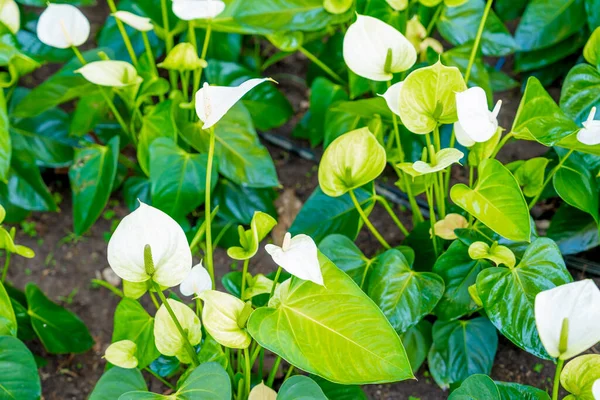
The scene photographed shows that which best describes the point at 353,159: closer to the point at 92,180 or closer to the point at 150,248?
the point at 150,248

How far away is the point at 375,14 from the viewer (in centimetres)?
139

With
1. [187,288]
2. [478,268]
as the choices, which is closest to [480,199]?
[478,268]

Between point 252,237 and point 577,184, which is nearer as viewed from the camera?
point 252,237

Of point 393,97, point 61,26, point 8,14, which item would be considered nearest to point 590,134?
point 393,97

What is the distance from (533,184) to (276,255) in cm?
56

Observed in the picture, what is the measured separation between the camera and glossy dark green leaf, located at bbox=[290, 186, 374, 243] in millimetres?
1346

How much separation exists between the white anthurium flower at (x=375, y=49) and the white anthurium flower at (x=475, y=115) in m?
0.16

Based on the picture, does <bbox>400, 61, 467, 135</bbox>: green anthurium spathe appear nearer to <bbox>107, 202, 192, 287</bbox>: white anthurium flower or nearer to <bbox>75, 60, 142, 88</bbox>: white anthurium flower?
<bbox>107, 202, 192, 287</bbox>: white anthurium flower

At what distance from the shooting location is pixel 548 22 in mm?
1599

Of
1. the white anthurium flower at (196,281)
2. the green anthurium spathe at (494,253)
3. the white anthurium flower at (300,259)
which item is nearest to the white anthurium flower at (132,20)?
the white anthurium flower at (196,281)

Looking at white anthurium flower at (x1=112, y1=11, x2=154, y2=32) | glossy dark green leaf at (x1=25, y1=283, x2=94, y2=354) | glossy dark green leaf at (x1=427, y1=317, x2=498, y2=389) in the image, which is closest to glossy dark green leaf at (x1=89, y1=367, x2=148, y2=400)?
glossy dark green leaf at (x1=25, y1=283, x2=94, y2=354)

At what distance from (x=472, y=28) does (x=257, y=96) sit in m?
0.54

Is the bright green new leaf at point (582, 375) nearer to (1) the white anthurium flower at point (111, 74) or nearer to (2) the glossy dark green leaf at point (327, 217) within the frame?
(2) the glossy dark green leaf at point (327, 217)

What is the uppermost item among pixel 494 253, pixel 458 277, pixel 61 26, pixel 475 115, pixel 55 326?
pixel 475 115
